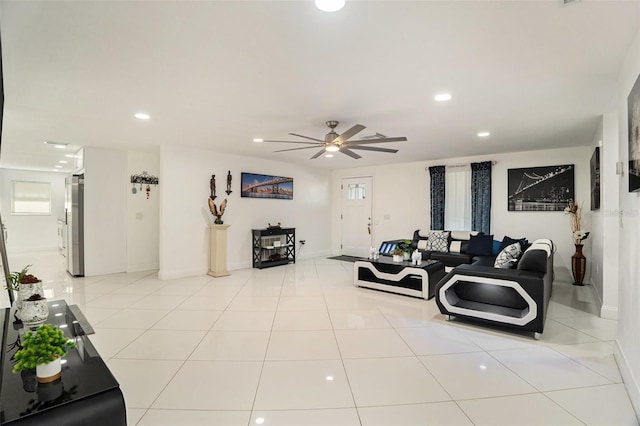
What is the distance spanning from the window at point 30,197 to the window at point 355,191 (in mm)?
8972

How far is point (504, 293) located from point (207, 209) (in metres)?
5.18

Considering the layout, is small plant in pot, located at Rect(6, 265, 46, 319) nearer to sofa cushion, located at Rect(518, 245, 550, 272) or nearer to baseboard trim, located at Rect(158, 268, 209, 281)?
baseboard trim, located at Rect(158, 268, 209, 281)

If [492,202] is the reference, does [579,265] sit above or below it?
below

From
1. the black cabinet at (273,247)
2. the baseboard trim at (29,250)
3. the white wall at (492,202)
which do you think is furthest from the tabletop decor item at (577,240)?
the baseboard trim at (29,250)

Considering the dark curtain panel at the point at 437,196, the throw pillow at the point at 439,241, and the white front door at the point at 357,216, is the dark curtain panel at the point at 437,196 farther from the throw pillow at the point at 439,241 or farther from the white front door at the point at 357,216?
the white front door at the point at 357,216

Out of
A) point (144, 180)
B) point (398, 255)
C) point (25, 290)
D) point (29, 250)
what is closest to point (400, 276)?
point (398, 255)

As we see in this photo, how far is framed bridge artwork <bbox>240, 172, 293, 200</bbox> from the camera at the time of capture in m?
6.77

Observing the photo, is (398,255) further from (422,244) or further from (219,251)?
(219,251)

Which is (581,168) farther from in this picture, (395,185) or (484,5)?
(484,5)

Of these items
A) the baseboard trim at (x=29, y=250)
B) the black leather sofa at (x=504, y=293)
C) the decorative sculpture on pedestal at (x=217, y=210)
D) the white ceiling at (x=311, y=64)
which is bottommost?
the baseboard trim at (x=29, y=250)

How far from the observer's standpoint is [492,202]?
641 centimetres

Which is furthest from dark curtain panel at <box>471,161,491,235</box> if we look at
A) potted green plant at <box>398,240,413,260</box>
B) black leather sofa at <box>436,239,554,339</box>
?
black leather sofa at <box>436,239,554,339</box>

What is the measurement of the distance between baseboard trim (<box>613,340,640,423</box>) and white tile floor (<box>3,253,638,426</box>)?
53 mm

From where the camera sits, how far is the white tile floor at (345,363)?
200 centimetres
